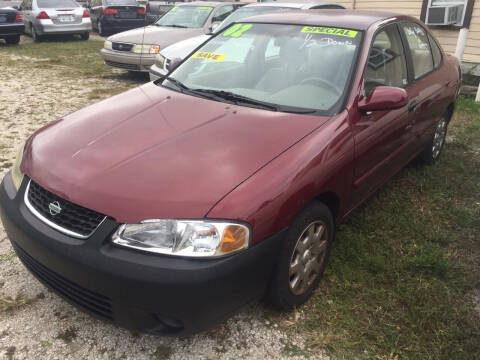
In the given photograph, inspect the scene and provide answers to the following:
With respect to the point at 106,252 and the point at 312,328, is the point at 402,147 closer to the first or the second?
the point at 312,328

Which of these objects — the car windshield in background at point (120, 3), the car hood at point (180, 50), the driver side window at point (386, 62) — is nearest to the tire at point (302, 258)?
the driver side window at point (386, 62)

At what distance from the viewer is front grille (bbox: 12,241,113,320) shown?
2.04m

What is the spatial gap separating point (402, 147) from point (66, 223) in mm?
2569

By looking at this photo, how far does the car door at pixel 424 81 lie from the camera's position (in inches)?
140

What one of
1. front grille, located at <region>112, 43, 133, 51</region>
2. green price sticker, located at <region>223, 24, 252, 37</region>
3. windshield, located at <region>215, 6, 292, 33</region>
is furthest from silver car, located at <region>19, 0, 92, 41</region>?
green price sticker, located at <region>223, 24, 252, 37</region>

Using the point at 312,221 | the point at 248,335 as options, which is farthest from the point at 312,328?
the point at 312,221

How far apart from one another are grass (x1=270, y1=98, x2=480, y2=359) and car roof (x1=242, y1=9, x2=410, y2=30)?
150 centimetres

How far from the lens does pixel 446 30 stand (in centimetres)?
805

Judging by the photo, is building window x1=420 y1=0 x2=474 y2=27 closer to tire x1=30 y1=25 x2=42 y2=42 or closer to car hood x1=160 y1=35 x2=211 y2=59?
car hood x1=160 y1=35 x2=211 y2=59

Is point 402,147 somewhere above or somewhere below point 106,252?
below

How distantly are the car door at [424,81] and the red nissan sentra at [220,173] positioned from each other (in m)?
0.06

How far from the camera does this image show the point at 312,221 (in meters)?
2.39

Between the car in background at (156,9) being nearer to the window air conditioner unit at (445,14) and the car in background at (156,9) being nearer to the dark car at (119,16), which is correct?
the dark car at (119,16)

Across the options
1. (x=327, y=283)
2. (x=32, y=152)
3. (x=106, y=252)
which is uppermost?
(x=32, y=152)
